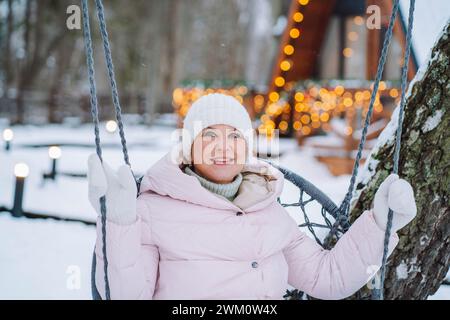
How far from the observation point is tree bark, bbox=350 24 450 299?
1.77 m

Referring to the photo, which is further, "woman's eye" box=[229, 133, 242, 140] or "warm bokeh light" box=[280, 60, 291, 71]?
"warm bokeh light" box=[280, 60, 291, 71]

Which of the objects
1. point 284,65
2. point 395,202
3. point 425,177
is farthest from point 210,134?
point 284,65

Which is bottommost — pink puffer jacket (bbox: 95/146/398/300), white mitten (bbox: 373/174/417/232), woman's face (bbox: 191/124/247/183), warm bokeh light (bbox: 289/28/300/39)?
pink puffer jacket (bbox: 95/146/398/300)

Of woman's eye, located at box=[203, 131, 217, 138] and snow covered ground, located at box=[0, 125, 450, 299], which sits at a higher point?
woman's eye, located at box=[203, 131, 217, 138]

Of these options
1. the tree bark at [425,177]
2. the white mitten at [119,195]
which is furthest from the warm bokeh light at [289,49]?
the white mitten at [119,195]

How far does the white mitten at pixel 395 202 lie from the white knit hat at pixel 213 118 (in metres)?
0.45

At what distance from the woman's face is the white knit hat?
0.8 inches

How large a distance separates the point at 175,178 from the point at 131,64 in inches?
893

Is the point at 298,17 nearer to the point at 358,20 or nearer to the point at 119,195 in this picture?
the point at 358,20

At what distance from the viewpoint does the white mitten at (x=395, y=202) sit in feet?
4.55

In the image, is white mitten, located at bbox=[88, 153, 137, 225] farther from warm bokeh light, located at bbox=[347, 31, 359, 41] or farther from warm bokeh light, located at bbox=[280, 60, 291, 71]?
warm bokeh light, located at bbox=[347, 31, 359, 41]

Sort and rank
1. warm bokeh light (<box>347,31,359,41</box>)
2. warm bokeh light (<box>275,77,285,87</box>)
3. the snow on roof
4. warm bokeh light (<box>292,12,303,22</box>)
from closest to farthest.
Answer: the snow on roof, warm bokeh light (<box>292,12,303,22</box>), warm bokeh light (<box>275,77,285,87</box>), warm bokeh light (<box>347,31,359,41</box>)

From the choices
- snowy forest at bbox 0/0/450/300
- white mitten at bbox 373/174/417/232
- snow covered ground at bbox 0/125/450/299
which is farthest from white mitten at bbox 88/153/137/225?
snow covered ground at bbox 0/125/450/299

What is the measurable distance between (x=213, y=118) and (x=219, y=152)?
4.7 inches
